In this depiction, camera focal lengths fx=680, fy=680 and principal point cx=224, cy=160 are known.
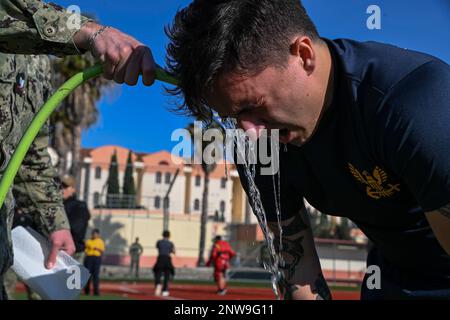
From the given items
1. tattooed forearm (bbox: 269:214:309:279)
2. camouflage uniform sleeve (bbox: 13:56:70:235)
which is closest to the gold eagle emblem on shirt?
tattooed forearm (bbox: 269:214:309:279)

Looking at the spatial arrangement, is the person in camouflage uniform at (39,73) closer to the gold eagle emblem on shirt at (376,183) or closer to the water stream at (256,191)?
the water stream at (256,191)

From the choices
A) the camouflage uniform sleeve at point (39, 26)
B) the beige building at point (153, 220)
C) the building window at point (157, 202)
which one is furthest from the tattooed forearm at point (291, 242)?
the building window at point (157, 202)

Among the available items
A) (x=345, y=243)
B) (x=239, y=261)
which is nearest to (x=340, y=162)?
(x=345, y=243)

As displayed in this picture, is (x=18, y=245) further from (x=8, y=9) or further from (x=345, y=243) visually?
(x=345, y=243)

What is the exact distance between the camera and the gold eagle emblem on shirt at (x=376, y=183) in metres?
1.94

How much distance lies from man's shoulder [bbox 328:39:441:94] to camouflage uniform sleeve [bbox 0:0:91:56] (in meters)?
0.95

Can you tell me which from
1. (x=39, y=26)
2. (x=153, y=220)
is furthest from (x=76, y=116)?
(x=39, y=26)

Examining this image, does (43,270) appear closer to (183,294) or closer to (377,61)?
(377,61)

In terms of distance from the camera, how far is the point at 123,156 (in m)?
68.9

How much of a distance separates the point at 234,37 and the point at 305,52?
213 millimetres

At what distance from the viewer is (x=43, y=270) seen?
3305 millimetres

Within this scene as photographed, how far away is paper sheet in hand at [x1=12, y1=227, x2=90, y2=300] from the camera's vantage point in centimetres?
320

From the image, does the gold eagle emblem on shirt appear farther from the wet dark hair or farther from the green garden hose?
the green garden hose
